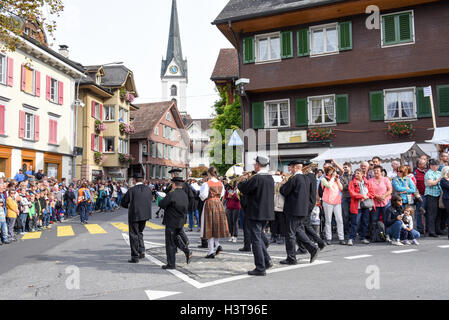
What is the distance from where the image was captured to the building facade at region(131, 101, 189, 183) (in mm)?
48938

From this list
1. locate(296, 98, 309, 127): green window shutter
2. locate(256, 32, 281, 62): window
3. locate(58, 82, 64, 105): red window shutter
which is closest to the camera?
locate(296, 98, 309, 127): green window shutter

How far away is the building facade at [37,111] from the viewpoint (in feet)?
80.5

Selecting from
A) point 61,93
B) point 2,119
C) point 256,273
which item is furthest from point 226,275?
point 61,93

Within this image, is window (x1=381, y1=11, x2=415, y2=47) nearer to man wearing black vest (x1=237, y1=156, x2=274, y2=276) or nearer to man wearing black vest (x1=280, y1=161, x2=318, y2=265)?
man wearing black vest (x1=280, y1=161, x2=318, y2=265)

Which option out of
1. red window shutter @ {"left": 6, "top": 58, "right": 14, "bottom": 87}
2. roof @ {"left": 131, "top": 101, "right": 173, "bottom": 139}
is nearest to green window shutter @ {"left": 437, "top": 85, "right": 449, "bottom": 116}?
red window shutter @ {"left": 6, "top": 58, "right": 14, "bottom": 87}

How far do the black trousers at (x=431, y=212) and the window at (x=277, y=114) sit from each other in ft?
36.5

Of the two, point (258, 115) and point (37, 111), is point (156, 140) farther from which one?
point (258, 115)

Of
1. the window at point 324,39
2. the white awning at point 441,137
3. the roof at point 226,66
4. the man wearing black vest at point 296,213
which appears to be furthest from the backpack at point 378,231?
the roof at point 226,66

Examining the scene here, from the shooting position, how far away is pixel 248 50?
71.9 ft

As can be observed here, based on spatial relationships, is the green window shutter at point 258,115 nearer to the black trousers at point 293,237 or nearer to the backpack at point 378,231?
the backpack at point 378,231

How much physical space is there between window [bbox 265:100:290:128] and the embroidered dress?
44.2ft

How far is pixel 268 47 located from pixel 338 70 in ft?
12.9
